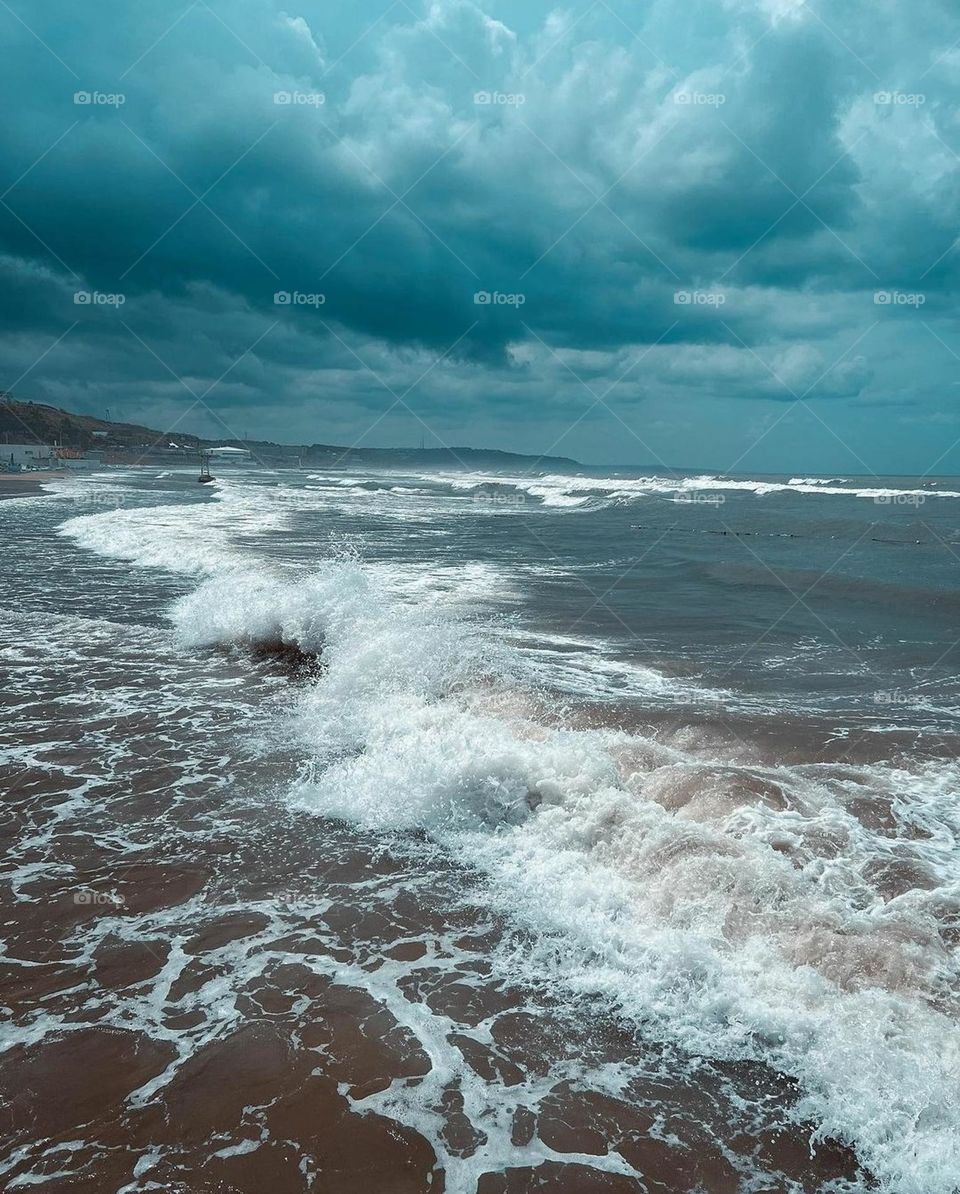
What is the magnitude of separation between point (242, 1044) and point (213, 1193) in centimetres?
89

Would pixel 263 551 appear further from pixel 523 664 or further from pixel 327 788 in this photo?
pixel 327 788

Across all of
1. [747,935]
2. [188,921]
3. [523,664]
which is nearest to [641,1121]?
[747,935]

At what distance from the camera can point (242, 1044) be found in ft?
13.6
